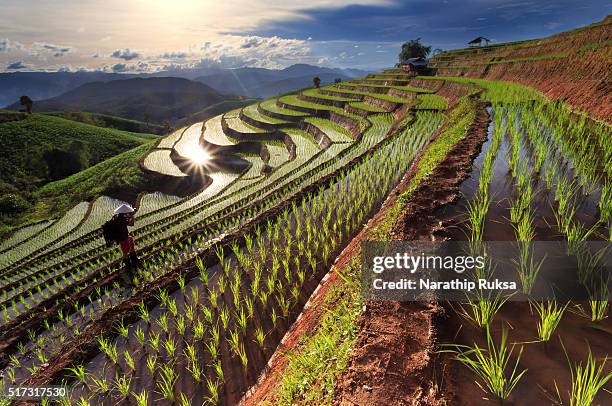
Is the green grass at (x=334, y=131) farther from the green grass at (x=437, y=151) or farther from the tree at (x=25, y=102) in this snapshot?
the tree at (x=25, y=102)

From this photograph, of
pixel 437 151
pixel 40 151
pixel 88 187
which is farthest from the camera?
pixel 40 151

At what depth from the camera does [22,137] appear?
40500 millimetres

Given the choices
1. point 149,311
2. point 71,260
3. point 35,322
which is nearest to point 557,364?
point 149,311

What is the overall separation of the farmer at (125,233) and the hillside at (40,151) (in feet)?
87.6

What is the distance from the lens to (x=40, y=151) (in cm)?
3862

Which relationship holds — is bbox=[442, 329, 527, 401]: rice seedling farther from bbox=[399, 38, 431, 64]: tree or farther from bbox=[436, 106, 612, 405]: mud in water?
bbox=[399, 38, 431, 64]: tree

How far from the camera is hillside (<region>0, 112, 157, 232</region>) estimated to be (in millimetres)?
28781

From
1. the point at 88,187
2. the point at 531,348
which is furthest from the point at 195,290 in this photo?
the point at 88,187

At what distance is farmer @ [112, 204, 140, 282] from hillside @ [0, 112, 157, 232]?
87.6 ft

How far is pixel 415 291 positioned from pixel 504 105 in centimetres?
1269

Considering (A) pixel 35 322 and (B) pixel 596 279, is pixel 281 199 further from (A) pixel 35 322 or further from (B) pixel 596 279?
(B) pixel 596 279

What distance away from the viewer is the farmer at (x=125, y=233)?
5.65 metres

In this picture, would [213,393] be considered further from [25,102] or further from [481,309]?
[25,102]

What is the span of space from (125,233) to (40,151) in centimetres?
4527
